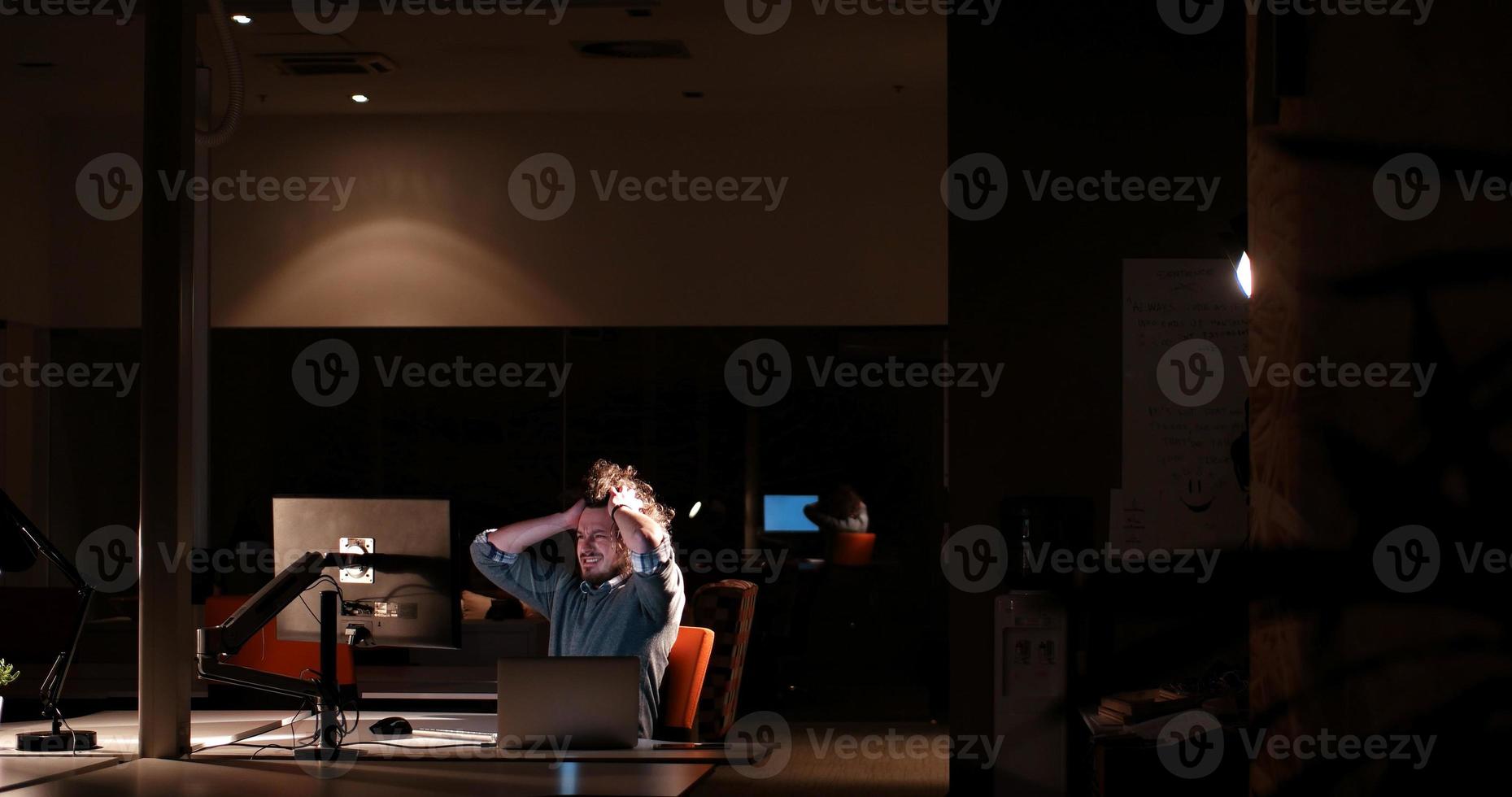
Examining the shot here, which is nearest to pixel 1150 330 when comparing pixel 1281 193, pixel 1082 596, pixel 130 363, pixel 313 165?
pixel 1082 596

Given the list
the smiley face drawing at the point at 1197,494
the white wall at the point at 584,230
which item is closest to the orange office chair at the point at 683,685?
the smiley face drawing at the point at 1197,494

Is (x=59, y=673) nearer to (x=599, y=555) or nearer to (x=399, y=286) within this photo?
(x=599, y=555)

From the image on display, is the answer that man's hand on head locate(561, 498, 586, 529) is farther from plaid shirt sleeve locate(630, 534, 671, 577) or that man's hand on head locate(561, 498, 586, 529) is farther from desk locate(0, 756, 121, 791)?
desk locate(0, 756, 121, 791)

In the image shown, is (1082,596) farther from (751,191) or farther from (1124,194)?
(751,191)

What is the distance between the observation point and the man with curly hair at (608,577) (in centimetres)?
419

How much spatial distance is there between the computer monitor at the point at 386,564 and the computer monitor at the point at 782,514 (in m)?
3.82

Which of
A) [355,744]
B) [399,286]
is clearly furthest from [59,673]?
[399,286]

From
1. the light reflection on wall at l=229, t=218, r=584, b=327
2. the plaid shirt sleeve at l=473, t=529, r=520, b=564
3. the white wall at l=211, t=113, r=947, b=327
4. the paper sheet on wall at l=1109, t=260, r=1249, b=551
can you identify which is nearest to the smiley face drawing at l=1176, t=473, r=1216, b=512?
the paper sheet on wall at l=1109, t=260, r=1249, b=551

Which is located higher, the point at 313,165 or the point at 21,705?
the point at 313,165

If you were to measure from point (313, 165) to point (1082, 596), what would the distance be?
16.0 ft

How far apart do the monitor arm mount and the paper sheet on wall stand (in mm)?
2099

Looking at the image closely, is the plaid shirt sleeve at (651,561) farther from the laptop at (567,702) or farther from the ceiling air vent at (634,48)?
the ceiling air vent at (634,48)

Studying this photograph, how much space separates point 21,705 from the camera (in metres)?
4.54

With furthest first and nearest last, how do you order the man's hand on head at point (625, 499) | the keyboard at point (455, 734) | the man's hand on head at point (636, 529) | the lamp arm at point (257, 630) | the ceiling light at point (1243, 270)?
the man's hand on head at point (625, 499), the man's hand on head at point (636, 529), the keyboard at point (455, 734), the ceiling light at point (1243, 270), the lamp arm at point (257, 630)
